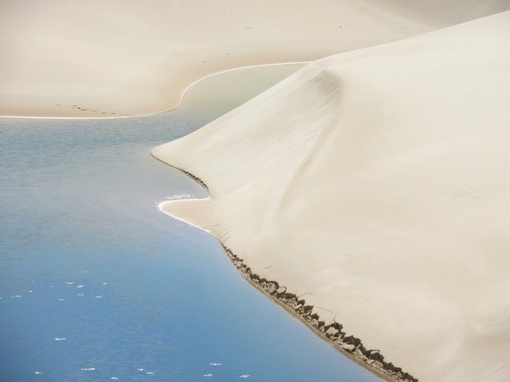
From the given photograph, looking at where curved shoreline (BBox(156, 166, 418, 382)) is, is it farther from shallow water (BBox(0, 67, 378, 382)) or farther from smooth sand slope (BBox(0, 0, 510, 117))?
smooth sand slope (BBox(0, 0, 510, 117))

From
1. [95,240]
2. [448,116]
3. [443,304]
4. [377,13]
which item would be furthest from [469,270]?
[377,13]

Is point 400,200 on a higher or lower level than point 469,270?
higher

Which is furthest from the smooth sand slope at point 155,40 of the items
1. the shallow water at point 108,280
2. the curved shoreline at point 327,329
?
the curved shoreline at point 327,329

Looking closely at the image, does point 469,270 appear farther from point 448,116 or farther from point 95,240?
point 95,240

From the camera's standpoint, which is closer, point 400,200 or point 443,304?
point 443,304

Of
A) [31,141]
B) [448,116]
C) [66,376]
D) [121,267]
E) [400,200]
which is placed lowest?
[66,376]

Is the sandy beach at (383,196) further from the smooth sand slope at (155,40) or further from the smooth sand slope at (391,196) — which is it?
the smooth sand slope at (155,40)
